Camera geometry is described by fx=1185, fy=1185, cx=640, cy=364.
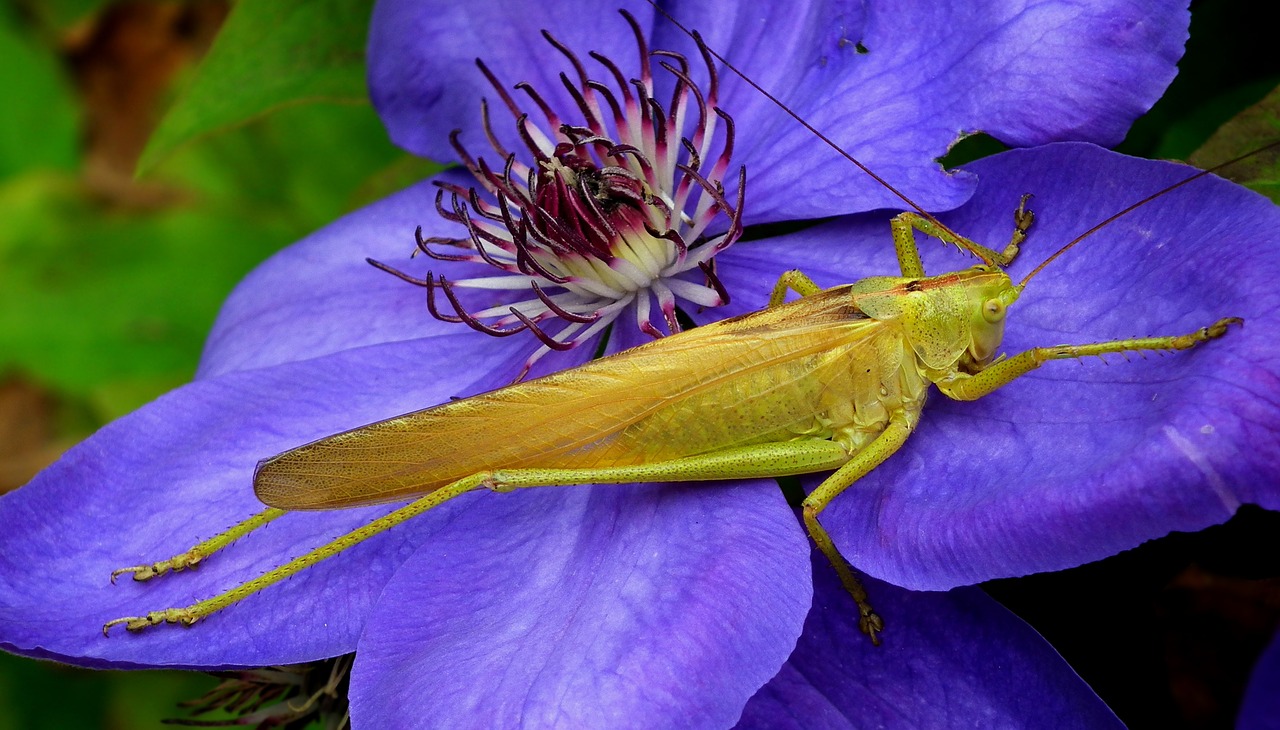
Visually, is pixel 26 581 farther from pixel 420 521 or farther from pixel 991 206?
pixel 991 206

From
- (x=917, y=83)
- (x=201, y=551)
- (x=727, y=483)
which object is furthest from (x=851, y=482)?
(x=201, y=551)

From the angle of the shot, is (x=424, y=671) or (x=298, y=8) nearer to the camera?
(x=424, y=671)

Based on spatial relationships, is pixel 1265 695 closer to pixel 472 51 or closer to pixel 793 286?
pixel 793 286

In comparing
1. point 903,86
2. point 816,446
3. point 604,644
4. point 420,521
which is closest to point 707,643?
point 604,644

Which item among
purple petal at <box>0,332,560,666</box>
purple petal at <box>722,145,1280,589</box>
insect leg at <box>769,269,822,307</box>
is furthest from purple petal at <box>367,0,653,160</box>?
purple petal at <box>722,145,1280,589</box>

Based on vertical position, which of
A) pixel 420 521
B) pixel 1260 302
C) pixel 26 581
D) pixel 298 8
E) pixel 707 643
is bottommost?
pixel 1260 302
